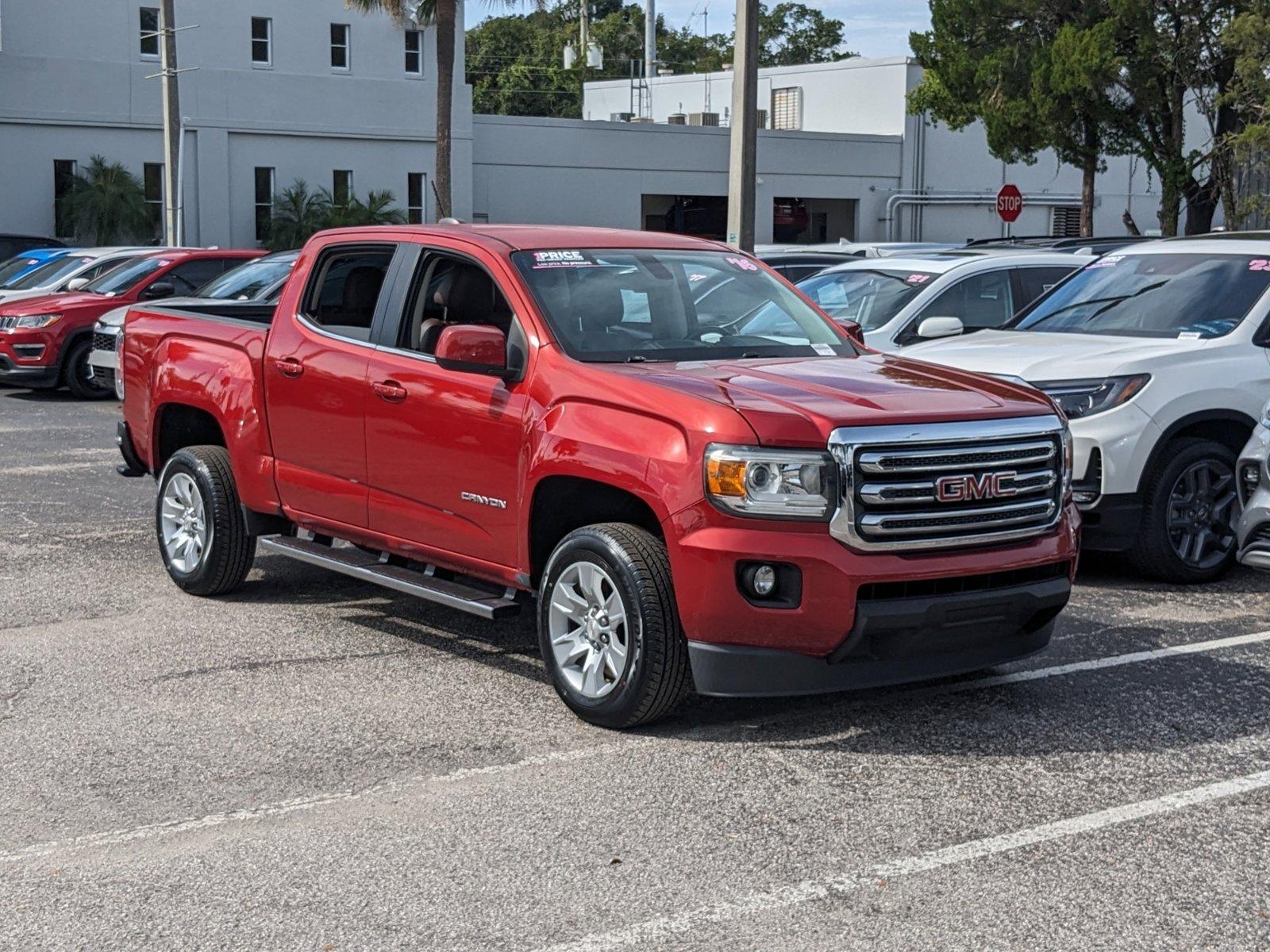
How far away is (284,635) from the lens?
7758 millimetres

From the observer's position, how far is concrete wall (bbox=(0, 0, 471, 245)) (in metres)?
38.2

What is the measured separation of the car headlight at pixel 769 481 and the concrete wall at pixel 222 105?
35.7 meters

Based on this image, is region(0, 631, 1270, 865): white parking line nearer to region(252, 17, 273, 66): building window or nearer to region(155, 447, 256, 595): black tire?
region(155, 447, 256, 595): black tire

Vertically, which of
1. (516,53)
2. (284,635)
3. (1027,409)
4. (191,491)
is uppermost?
(516,53)

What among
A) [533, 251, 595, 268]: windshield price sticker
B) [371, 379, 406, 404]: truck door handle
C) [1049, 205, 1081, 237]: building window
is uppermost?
[1049, 205, 1081, 237]: building window

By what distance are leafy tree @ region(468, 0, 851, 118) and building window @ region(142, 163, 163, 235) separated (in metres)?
38.6

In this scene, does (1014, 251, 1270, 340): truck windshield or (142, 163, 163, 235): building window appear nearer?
(1014, 251, 1270, 340): truck windshield

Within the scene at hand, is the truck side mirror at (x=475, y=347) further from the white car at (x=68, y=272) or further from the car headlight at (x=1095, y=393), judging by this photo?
the white car at (x=68, y=272)

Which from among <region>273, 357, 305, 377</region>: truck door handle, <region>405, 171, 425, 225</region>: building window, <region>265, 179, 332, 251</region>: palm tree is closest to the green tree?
<region>405, 171, 425, 225</region>: building window

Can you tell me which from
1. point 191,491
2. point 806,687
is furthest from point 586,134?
point 806,687

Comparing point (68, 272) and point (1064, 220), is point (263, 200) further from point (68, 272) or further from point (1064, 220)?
point (1064, 220)

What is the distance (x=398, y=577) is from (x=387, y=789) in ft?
5.77

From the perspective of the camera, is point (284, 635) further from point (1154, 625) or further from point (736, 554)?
point (1154, 625)

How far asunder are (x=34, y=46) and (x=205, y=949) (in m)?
37.8
